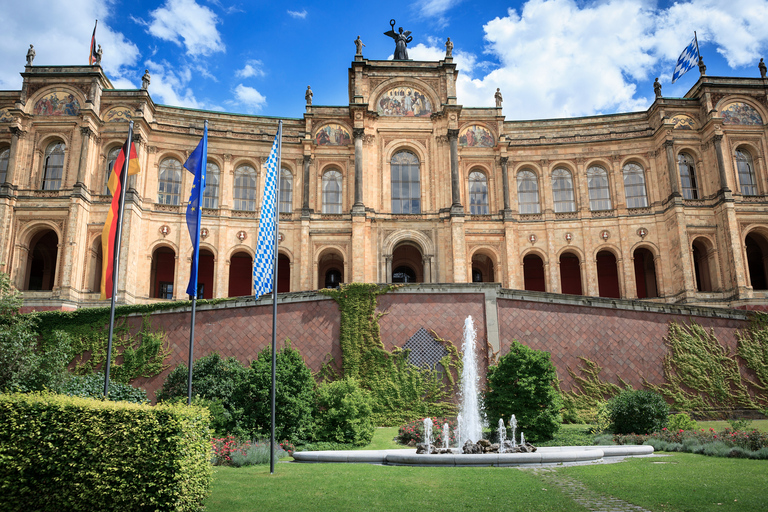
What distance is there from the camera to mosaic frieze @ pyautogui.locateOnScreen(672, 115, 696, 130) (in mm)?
40562

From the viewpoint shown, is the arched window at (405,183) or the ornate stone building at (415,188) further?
the arched window at (405,183)

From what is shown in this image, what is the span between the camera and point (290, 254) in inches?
1540

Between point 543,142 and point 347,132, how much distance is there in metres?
14.4

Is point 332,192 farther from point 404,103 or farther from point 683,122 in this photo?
point 683,122

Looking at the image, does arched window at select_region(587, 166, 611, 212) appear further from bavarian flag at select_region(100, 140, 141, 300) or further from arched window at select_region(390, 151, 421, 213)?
bavarian flag at select_region(100, 140, 141, 300)

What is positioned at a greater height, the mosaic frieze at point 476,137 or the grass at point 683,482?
the mosaic frieze at point 476,137

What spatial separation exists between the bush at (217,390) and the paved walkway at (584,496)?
1053 cm

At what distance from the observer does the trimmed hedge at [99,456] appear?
1027cm

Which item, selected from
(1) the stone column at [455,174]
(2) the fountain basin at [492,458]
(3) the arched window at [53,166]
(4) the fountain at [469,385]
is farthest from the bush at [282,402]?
(3) the arched window at [53,166]

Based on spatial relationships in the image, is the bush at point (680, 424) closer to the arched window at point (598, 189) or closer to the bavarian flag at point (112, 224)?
the bavarian flag at point (112, 224)

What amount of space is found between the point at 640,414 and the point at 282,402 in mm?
12364

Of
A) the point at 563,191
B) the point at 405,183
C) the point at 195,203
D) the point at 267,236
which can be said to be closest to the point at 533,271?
the point at 563,191

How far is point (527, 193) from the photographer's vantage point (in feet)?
139

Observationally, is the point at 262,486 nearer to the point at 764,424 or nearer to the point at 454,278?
the point at 764,424
